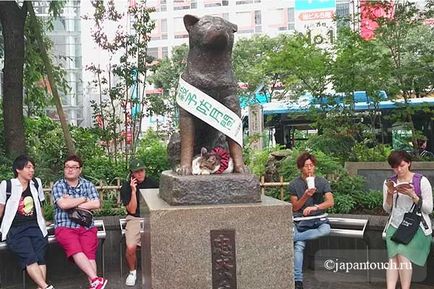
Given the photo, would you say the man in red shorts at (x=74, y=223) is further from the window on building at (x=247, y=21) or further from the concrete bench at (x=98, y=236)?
the window on building at (x=247, y=21)

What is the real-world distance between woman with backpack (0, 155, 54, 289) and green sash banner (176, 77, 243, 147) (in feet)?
7.85

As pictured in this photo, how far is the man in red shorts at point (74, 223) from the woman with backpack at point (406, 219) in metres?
3.02

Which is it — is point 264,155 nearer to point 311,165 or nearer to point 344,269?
point 344,269

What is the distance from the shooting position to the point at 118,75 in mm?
11883

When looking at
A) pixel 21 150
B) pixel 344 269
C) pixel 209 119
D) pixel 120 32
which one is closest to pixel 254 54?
pixel 120 32

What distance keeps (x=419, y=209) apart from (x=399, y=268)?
0.61 m

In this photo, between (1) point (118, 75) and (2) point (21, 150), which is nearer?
(2) point (21, 150)

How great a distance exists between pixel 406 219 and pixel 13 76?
26.4 feet

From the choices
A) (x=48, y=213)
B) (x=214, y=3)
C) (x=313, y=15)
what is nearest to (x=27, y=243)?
(x=48, y=213)

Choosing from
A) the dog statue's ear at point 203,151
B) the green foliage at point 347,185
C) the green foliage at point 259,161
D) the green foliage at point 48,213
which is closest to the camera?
the dog statue's ear at point 203,151

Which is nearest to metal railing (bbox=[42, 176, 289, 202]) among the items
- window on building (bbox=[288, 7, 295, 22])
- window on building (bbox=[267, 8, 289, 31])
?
window on building (bbox=[267, 8, 289, 31])

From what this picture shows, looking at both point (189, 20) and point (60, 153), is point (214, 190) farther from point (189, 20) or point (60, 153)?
point (60, 153)

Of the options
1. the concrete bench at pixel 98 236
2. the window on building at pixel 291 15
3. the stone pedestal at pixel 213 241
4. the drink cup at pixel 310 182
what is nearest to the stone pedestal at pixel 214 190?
the stone pedestal at pixel 213 241

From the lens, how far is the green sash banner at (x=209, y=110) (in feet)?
14.2
